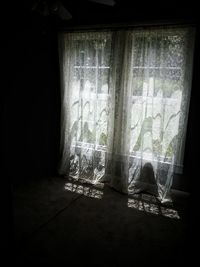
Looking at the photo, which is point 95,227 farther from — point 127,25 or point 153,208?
point 127,25

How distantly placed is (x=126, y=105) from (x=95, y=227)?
1.62m

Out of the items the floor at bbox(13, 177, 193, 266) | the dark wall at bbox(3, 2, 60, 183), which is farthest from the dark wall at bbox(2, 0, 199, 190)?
the floor at bbox(13, 177, 193, 266)

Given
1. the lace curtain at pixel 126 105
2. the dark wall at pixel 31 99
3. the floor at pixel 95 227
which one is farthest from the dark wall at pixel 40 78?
the floor at pixel 95 227

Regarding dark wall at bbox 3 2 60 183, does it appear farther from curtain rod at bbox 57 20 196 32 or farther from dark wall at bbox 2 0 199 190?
curtain rod at bbox 57 20 196 32

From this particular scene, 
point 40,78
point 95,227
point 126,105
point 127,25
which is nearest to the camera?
point 95,227

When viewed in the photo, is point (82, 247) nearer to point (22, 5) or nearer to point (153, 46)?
point (153, 46)

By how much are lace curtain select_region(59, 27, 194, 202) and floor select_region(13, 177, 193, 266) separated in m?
0.31

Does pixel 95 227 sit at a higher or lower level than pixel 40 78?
lower

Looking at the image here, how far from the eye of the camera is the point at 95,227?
2.52m

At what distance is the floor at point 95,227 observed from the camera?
2.09m

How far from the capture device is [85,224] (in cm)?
257

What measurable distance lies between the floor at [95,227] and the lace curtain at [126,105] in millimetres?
305

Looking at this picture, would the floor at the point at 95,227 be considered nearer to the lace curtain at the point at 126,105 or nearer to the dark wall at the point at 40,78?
the lace curtain at the point at 126,105

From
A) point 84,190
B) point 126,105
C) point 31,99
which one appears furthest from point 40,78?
point 84,190
